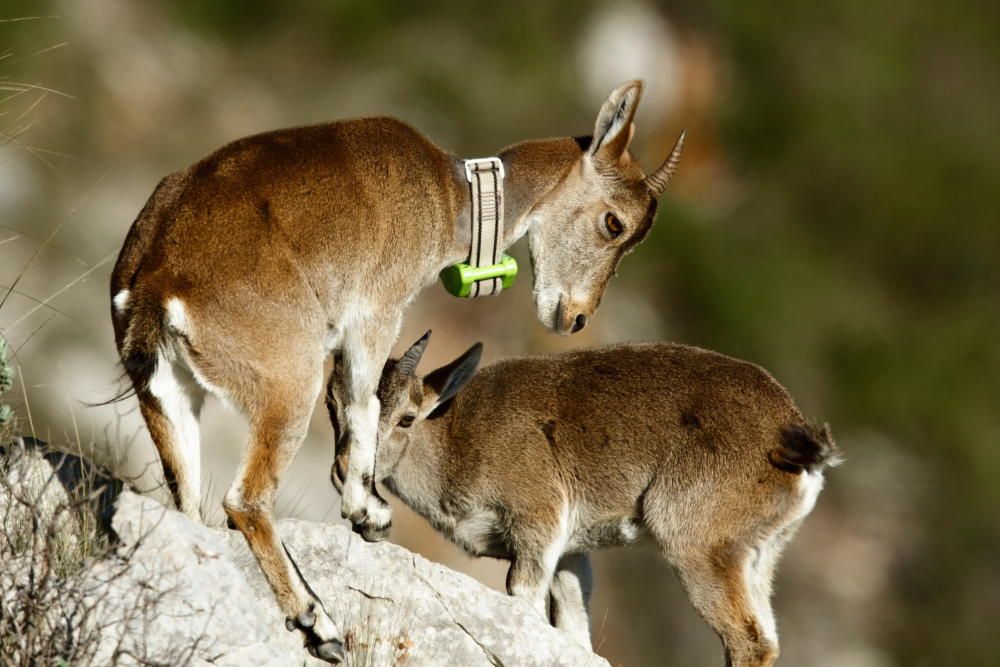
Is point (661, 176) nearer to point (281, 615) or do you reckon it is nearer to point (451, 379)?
point (451, 379)

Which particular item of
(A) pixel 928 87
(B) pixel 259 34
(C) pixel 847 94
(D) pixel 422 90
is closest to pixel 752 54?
(C) pixel 847 94

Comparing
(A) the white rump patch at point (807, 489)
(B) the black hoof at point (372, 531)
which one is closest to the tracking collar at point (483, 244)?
(B) the black hoof at point (372, 531)

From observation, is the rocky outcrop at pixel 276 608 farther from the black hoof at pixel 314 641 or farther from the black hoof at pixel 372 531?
the black hoof at pixel 372 531

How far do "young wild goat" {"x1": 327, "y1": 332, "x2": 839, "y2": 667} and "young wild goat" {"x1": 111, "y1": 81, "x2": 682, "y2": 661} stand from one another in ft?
3.03

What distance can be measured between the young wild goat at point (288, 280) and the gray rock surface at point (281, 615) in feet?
1.11

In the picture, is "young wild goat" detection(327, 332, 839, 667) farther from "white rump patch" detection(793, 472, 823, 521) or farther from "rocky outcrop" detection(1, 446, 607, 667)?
"rocky outcrop" detection(1, 446, 607, 667)

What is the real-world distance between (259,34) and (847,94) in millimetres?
11628

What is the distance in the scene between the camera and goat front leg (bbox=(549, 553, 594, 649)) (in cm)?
943

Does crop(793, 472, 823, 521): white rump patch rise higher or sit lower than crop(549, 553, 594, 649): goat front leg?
higher

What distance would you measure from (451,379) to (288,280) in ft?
7.14

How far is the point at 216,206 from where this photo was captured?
7.82m

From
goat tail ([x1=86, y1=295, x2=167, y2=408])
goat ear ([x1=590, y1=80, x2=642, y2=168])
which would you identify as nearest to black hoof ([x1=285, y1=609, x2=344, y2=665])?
goat tail ([x1=86, y1=295, x2=167, y2=408])

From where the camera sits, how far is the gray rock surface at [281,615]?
6.77 m

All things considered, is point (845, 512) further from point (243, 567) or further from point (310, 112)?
point (243, 567)
